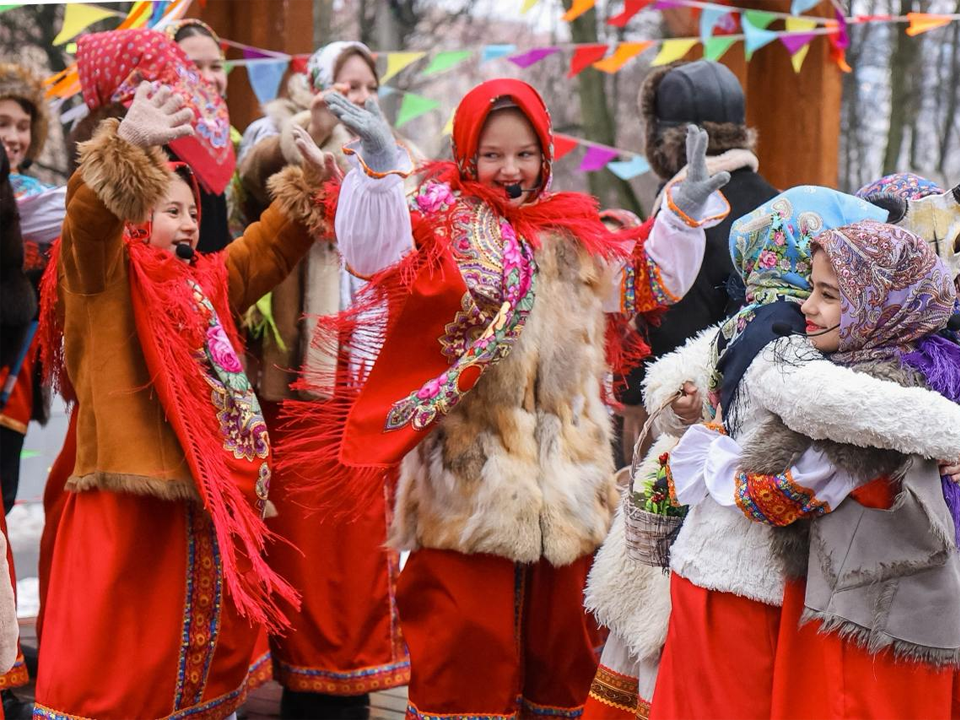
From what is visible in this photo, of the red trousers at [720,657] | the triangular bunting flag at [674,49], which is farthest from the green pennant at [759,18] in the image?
the red trousers at [720,657]

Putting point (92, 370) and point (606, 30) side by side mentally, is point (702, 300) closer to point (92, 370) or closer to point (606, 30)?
point (92, 370)

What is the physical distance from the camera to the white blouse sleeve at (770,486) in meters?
2.55

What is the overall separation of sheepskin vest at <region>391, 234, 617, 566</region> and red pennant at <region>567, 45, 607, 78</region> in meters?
3.50

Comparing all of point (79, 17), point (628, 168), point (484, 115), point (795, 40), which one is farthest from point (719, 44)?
point (484, 115)

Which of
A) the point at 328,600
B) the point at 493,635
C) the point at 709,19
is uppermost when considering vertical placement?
the point at 709,19

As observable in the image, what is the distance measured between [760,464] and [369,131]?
1213mm

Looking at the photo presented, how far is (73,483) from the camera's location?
3410 millimetres

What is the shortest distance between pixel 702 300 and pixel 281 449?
1503mm

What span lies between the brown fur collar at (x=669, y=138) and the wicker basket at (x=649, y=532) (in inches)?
59.1

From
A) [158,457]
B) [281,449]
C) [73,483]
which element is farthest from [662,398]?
[73,483]

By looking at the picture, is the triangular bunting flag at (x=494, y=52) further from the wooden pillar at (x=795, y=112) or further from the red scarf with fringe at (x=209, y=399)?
the red scarf with fringe at (x=209, y=399)

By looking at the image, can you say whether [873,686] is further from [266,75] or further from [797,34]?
[797,34]

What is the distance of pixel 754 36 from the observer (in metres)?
6.46

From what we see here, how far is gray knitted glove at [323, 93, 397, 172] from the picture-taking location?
10.3 feet
